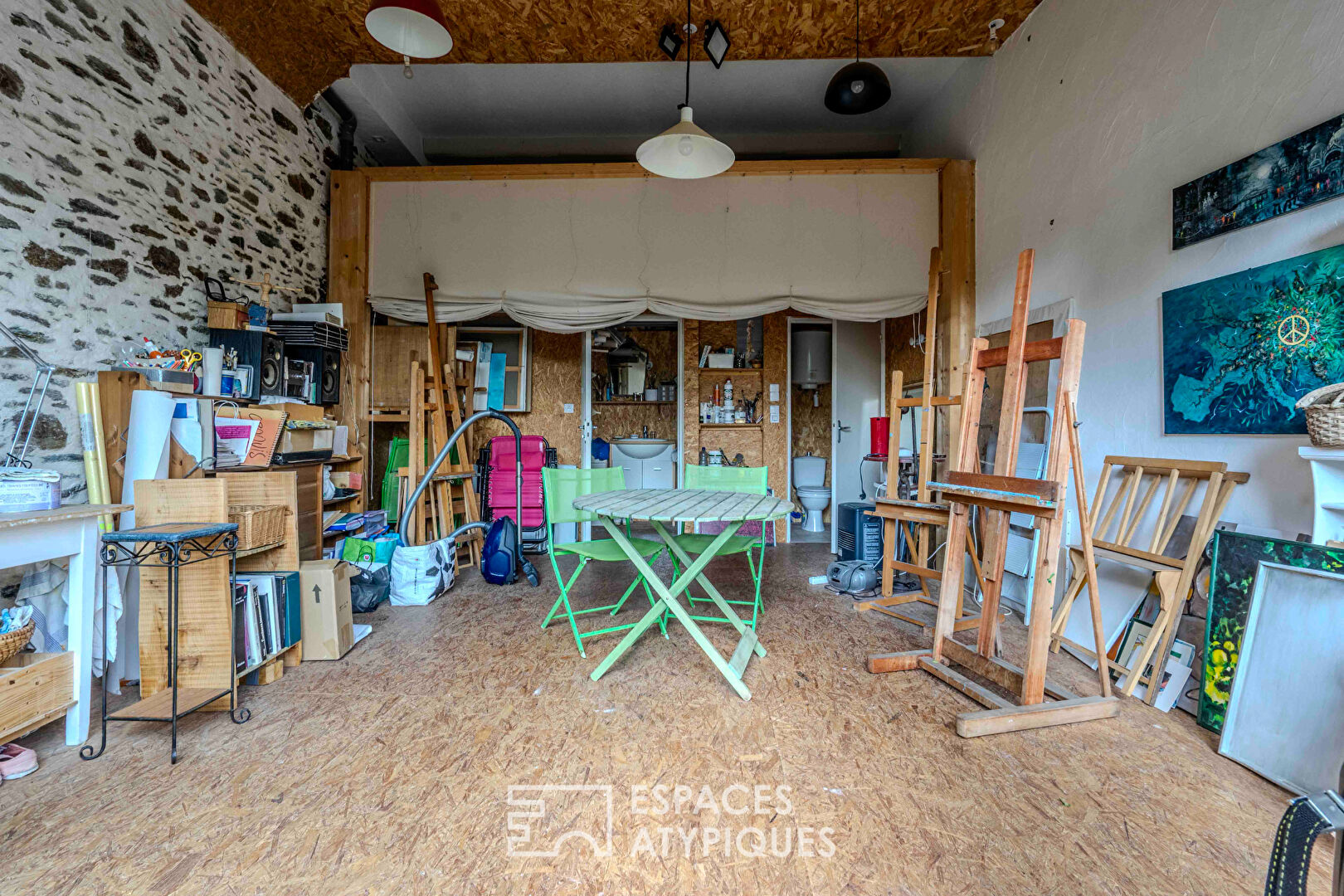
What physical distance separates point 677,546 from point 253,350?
2768mm

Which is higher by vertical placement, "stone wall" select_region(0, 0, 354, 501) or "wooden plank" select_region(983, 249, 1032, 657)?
"stone wall" select_region(0, 0, 354, 501)

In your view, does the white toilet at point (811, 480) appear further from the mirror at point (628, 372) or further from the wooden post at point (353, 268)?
the wooden post at point (353, 268)

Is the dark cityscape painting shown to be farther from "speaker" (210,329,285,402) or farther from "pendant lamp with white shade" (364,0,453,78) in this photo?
"speaker" (210,329,285,402)

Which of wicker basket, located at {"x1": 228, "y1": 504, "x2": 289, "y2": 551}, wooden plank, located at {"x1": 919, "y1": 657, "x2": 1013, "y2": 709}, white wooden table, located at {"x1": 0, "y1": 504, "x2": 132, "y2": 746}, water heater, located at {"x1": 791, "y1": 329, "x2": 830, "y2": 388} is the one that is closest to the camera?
white wooden table, located at {"x1": 0, "y1": 504, "x2": 132, "y2": 746}

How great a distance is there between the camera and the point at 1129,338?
8.86ft

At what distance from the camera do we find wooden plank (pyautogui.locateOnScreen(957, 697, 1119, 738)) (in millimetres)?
1981

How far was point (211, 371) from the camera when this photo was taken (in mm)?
3080

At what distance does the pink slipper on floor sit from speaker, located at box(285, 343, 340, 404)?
8.11 ft

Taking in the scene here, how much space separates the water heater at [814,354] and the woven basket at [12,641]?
5595 mm

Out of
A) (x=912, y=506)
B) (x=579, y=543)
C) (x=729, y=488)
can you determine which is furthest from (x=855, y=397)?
(x=579, y=543)

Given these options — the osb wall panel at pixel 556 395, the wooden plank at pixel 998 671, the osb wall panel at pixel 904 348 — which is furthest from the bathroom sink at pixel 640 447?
the wooden plank at pixel 998 671

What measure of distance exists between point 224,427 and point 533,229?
262 centimetres

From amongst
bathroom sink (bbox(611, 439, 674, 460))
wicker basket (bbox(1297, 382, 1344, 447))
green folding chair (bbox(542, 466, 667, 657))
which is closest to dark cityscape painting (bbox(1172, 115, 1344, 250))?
wicker basket (bbox(1297, 382, 1344, 447))

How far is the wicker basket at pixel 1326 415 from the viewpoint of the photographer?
5.59 ft
